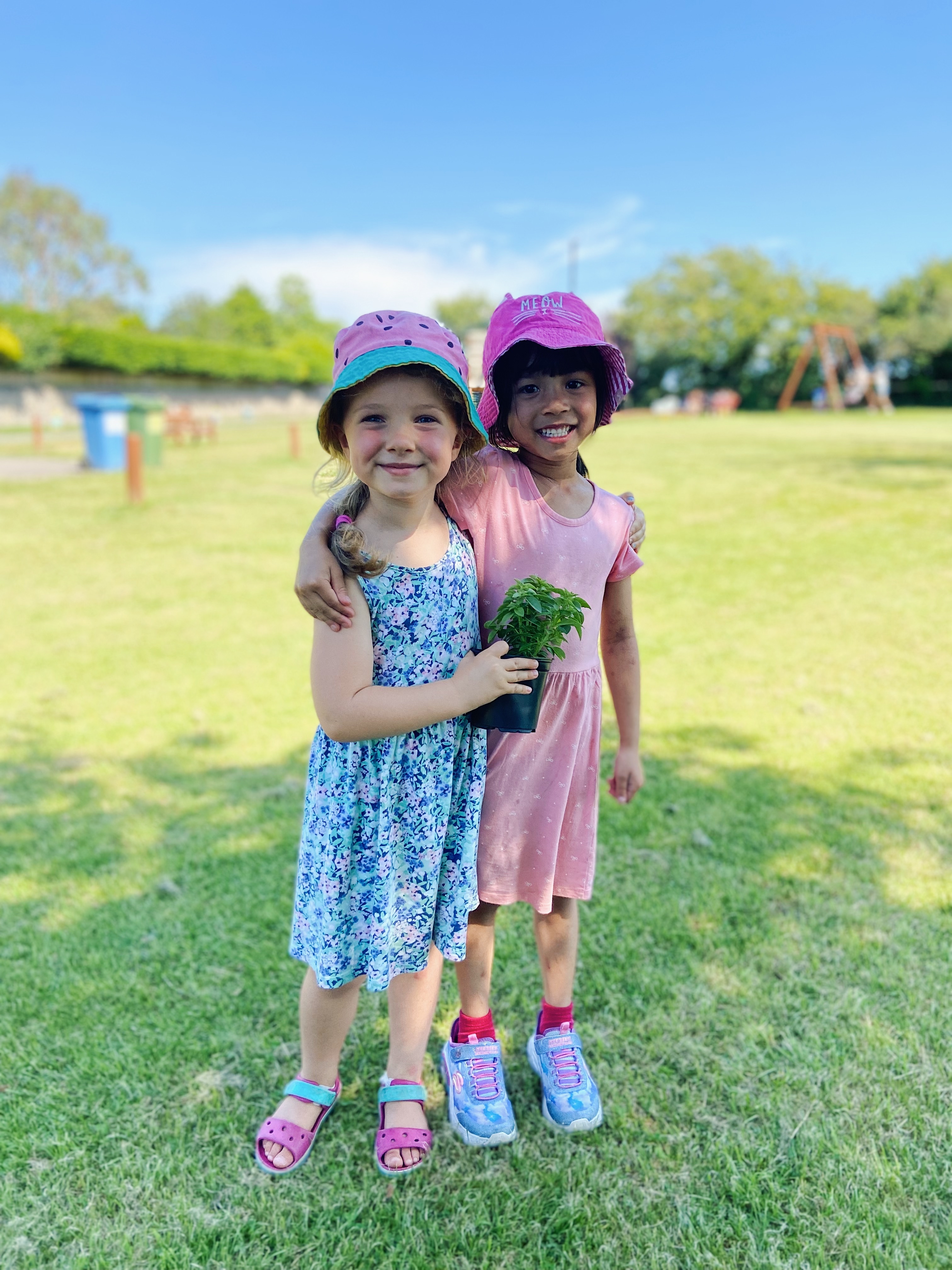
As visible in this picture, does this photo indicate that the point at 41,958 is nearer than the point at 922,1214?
No

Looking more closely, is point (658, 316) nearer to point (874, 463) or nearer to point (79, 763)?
point (874, 463)

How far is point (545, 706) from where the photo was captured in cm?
198

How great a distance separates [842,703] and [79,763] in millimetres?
3671

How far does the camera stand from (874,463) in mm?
13727

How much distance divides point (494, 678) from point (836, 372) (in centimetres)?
4539

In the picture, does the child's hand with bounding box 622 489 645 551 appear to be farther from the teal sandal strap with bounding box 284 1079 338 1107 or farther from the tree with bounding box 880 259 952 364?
the tree with bounding box 880 259 952 364

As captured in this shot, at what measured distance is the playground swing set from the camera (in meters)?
36.5

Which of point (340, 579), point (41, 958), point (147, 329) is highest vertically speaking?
point (147, 329)

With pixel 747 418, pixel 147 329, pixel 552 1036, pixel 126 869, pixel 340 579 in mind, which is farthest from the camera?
pixel 147 329

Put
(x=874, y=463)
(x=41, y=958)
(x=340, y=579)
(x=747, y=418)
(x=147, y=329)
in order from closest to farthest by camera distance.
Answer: (x=340, y=579)
(x=41, y=958)
(x=874, y=463)
(x=747, y=418)
(x=147, y=329)

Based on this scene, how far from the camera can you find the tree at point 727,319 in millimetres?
44188

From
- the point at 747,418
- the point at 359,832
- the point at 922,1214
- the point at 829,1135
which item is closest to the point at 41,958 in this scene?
the point at 359,832

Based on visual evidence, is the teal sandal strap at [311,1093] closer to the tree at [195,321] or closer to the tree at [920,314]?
the tree at [920,314]

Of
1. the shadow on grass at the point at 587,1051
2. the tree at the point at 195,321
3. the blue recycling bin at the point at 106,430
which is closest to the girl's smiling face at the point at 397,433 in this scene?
the shadow on grass at the point at 587,1051
